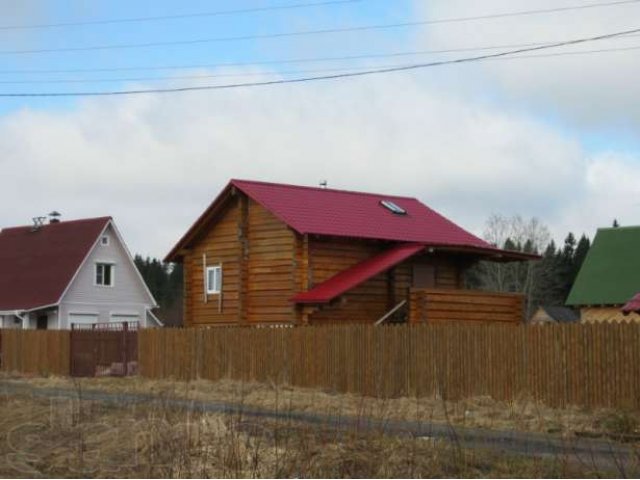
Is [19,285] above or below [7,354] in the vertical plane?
above

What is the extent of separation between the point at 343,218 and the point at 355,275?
2.98 metres

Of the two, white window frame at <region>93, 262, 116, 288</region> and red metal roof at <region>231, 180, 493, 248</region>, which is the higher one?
red metal roof at <region>231, 180, 493, 248</region>

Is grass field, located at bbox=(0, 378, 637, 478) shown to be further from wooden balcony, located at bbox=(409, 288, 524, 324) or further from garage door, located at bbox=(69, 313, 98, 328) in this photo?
garage door, located at bbox=(69, 313, 98, 328)

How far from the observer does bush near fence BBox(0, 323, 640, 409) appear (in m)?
19.0

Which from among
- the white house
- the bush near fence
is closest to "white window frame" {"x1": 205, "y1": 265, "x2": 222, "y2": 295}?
the bush near fence

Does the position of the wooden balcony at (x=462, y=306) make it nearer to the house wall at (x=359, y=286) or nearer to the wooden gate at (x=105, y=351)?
the house wall at (x=359, y=286)

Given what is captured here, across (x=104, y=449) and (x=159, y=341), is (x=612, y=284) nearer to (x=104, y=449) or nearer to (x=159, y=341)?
(x=159, y=341)

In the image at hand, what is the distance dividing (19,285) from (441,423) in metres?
36.9

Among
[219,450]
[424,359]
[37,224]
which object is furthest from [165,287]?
[219,450]

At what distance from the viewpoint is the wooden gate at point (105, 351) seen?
31.6 metres

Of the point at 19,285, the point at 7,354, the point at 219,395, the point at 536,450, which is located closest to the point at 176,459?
the point at 536,450

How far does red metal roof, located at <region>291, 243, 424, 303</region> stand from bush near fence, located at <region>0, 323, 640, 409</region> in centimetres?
322

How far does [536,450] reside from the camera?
13141mm

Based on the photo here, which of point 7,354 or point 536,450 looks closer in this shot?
point 536,450
